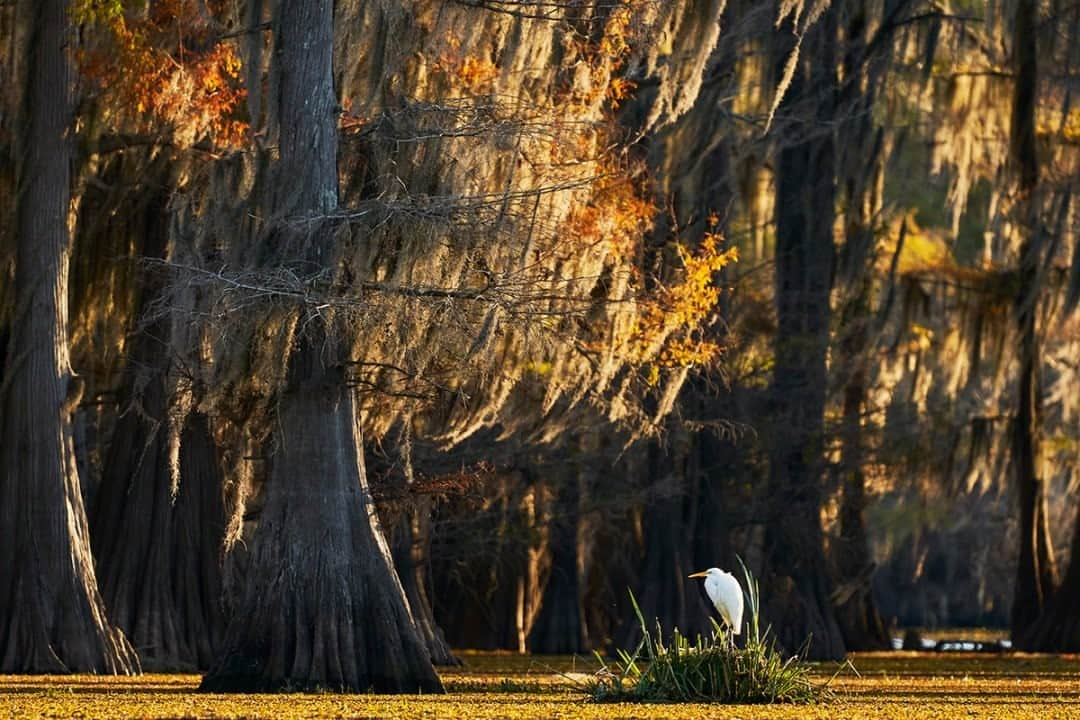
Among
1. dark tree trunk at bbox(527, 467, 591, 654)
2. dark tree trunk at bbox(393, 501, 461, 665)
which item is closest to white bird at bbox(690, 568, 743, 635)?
dark tree trunk at bbox(393, 501, 461, 665)

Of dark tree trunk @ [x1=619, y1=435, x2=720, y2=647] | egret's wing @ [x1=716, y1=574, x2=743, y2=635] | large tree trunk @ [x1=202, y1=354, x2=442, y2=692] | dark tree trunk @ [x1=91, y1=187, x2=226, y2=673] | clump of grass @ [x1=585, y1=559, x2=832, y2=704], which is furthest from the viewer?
dark tree trunk @ [x1=619, y1=435, x2=720, y2=647]

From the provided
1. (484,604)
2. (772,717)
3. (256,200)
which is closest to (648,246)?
(256,200)

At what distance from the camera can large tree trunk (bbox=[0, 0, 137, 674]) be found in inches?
687

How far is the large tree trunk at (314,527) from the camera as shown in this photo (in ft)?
48.0

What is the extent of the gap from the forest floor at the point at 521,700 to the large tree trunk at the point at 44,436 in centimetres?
69

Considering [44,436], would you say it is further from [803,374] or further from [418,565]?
[803,374]

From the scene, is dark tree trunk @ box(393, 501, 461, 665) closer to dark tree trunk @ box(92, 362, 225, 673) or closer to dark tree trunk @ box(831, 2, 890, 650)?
dark tree trunk @ box(92, 362, 225, 673)

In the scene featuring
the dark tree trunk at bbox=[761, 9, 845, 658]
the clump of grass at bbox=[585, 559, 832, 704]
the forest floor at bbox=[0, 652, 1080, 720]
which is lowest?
the forest floor at bbox=[0, 652, 1080, 720]

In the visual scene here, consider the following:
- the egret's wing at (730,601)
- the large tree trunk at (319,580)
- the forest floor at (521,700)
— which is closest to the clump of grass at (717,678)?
the egret's wing at (730,601)

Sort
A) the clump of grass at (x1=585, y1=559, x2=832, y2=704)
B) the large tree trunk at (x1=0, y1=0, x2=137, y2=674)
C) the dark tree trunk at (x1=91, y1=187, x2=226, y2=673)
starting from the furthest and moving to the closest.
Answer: the dark tree trunk at (x1=91, y1=187, x2=226, y2=673), the large tree trunk at (x1=0, y1=0, x2=137, y2=674), the clump of grass at (x1=585, y1=559, x2=832, y2=704)

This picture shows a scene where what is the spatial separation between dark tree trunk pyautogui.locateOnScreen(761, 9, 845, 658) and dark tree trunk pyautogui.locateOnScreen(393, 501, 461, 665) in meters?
4.10

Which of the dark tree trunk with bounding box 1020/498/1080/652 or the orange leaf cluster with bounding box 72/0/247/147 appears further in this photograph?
the dark tree trunk with bounding box 1020/498/1080/652

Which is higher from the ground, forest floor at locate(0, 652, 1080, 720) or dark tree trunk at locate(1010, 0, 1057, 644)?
dark tree trunk at locate(1010, 0, 1057, 644)

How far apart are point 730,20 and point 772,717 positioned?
47.5 feet
